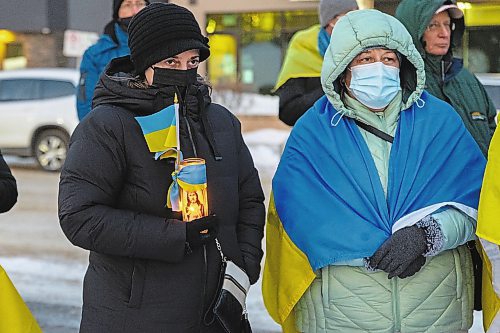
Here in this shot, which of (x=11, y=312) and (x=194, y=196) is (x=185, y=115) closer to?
(x=194, y=196)

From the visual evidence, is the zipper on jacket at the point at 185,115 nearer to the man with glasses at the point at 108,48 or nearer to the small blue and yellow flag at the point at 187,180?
the small blue and yellow flag at the point at 187,180

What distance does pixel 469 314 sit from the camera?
3.00m

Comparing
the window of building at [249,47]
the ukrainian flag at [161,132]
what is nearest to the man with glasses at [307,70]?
the ukrainian flag at [161,132]

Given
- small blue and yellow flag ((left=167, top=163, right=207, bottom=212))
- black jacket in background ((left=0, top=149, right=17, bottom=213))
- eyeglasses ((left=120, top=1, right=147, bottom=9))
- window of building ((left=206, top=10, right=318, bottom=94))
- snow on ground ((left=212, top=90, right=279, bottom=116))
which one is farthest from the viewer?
window of building ((left=206, top=10, right=318, bottom=94))

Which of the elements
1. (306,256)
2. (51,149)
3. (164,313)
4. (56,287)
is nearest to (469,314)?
(306,256)

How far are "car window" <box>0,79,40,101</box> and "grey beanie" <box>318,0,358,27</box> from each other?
1014 centimetres

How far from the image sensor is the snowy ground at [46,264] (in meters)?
5.66

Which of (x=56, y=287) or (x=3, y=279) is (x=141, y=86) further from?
(x=56, y=287)

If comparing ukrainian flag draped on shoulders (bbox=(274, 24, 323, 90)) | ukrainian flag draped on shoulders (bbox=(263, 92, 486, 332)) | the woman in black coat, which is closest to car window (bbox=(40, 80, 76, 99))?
ukrainian flag draped on shoulders (bbox=(274, 24, 323, 90))

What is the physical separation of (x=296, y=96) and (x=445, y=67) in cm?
97

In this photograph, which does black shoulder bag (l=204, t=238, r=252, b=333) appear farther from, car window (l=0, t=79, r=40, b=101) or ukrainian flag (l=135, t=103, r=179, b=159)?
car window (l=0, t=79, r=40, b=101)

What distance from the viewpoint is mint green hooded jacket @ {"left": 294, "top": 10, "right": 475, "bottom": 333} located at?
9.53 feet

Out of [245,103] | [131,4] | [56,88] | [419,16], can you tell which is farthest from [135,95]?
[245,103]

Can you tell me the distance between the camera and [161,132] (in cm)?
264
